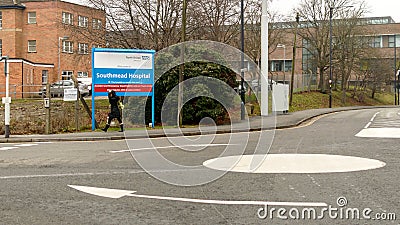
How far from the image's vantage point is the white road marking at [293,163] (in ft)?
36.7

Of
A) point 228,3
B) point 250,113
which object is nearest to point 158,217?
point 250,113

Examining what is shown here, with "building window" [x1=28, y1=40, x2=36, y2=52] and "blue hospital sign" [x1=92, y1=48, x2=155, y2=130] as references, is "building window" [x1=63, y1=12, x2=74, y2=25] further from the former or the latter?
"blue hospital sign" [x1=92, y1=48, x2=155, y2=130]

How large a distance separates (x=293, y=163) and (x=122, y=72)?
14007 mm

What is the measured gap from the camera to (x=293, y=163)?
12258 mm

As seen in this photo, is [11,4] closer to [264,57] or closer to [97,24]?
[97,24]

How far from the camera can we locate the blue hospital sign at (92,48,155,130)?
80.0 feet

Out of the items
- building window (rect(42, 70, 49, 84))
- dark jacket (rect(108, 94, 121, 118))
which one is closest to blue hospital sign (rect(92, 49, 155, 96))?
dark jacket (rect(108, 94, 121, 118))

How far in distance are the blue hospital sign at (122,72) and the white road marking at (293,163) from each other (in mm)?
12054

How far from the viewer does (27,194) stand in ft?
29.9

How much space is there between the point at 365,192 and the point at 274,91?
88.8 feet

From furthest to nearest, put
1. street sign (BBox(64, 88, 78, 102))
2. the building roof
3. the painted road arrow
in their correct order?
the building roof → street sign (BBox(64, 88, 78, 102)) → the painted road arrow

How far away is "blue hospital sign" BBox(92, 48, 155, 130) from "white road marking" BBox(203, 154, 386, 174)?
12.1 metres

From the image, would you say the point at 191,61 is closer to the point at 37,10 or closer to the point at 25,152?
the point at 25,152

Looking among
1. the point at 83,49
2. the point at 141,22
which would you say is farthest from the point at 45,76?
the point at 141,22
